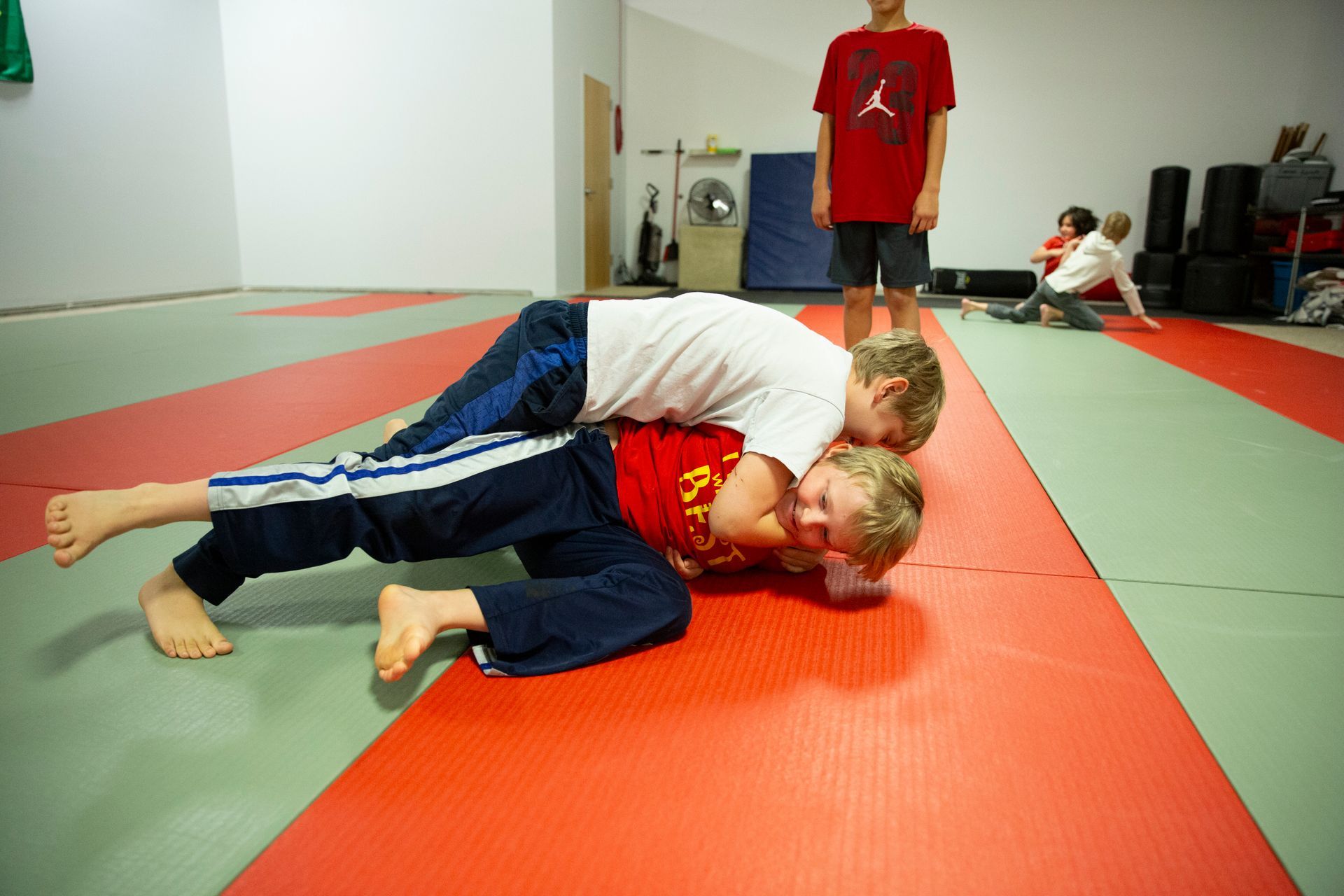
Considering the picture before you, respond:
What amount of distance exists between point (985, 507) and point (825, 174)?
159cm

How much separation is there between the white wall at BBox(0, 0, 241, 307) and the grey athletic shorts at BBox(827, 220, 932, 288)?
18.2 ft

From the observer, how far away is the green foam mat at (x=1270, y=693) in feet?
3.09

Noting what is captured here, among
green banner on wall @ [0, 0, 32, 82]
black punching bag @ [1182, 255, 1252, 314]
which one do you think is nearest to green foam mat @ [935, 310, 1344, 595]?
black punching bag @ [1182, 255, 1252, 314]

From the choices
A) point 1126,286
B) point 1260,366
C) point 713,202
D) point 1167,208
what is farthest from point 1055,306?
point 713,202

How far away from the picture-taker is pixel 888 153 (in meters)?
2.94

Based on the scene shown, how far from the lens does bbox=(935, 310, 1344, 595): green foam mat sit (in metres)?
1.69

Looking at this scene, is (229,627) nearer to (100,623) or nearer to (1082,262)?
(100,623)

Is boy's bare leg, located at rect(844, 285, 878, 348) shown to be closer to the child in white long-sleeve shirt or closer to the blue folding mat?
the child in white long-sleeve shirt

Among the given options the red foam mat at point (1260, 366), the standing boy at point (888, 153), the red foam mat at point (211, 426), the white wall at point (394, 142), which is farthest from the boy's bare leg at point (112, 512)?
the white wall at point (394, 142)

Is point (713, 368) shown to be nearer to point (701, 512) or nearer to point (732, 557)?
point (701, 512)

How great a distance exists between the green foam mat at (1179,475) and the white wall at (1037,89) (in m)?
4.89

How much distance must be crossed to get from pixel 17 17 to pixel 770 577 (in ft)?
21.5

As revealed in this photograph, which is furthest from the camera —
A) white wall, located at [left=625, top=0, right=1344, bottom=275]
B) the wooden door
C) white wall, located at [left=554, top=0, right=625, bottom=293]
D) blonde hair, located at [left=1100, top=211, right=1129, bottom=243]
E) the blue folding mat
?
the blue folding mat

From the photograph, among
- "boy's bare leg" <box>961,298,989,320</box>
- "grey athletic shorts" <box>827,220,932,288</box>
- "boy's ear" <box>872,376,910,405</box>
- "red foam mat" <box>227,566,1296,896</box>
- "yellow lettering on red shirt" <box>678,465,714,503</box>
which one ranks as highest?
"grey athletic shorts" <box>827,220,932,288</box>
